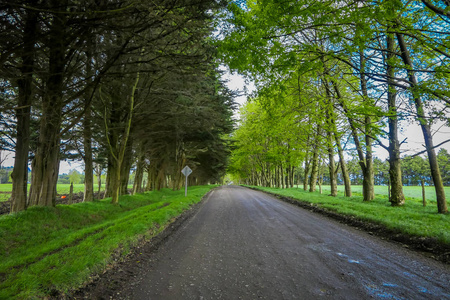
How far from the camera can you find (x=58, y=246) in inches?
217

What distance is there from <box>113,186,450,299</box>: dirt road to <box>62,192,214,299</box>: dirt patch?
0.15 metres

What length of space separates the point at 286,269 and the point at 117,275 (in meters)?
2.77

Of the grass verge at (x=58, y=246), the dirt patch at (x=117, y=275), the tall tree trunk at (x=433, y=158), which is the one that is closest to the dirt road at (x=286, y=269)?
the dirt patch at (x=117, y=275)

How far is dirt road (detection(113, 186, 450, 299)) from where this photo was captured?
9.70 ft

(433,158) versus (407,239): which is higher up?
(433,158)

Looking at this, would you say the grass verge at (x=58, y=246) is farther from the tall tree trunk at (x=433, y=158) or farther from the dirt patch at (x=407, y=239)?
the tall tree trunk at (x=433, y=158)

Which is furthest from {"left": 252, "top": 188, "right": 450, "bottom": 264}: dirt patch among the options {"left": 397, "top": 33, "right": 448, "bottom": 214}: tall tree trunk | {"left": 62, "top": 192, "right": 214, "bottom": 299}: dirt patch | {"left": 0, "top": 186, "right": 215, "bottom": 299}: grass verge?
{"left": 0, "top": 186, "right": 215, "bottom": 299}: grass verge

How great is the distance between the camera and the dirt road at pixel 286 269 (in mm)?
2957

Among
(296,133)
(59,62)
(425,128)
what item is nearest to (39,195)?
(59,62)

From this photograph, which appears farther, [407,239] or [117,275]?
[407,239]

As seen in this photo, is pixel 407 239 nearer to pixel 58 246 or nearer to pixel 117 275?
pixel 117 275

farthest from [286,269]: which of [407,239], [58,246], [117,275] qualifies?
[58,246]

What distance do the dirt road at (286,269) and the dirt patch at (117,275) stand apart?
Result: 0.15 metres

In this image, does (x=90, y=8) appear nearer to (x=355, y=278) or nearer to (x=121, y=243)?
(x=121, y=243)
